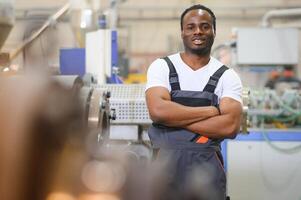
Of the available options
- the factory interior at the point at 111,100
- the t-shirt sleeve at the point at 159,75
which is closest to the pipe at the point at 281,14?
the factory interior at the point at 111,100

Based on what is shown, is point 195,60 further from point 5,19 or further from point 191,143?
point 5,19

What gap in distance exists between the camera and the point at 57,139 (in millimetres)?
498

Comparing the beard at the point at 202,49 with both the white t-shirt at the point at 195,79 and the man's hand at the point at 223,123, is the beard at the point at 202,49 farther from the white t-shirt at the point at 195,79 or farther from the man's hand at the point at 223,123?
the man's hand at the point at 223,123

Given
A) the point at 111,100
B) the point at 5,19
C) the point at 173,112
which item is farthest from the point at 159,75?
the point at 5,19

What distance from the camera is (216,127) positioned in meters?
1.35

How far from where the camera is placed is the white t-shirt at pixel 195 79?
4.58 ft

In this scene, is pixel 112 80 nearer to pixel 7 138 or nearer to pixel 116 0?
pixel 116 0

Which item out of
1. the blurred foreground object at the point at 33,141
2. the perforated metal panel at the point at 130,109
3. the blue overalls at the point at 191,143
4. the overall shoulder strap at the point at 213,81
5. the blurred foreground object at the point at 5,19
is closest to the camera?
the blurred foreground object at the point at 33,141

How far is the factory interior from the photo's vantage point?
1.58 ft

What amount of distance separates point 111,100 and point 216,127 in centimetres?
65

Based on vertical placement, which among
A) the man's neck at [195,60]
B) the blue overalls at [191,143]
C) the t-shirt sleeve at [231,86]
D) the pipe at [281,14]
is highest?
the pipe at [281,14]

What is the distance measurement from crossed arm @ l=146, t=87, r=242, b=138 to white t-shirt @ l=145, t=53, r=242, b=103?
3cm

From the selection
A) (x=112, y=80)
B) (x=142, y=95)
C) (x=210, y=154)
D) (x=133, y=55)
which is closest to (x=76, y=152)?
(x=210, y=154)

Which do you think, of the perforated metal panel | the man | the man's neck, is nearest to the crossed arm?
the man
